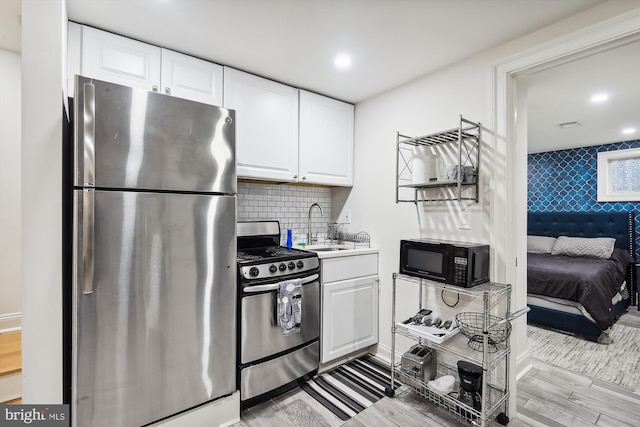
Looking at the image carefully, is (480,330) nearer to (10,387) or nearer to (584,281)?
(584,281)

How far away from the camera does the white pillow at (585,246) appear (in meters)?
4.13

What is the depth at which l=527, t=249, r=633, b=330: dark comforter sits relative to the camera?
3.04 meters

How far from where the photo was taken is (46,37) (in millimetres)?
1302

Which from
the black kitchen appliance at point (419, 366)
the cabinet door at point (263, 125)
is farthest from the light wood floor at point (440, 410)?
the cabinet door at point (263, 125)

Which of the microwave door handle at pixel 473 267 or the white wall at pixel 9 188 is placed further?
the white wall at pixel 9 188

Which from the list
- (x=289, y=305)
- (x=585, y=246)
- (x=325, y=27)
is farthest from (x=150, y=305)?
(x=585, y=246)

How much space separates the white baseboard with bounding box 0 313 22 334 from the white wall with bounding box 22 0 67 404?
135 centimetres

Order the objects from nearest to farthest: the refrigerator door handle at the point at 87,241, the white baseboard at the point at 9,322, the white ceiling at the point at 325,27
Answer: the refrigerator door handle at the point at 87,241
the white ceiling at the point at 325,27
the white baseboard at the point at 9,322

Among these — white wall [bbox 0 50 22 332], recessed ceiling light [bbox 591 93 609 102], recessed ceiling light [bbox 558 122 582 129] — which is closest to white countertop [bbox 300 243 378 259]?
white wall [bbox 0 50 22 332]

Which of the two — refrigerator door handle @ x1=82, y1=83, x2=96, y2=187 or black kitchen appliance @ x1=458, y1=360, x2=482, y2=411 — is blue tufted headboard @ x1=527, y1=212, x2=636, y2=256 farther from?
refrigerator door handle @ x1=82, y1=83, x2=96, y2=187

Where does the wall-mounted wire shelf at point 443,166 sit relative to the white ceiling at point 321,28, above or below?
below

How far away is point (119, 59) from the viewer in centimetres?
184

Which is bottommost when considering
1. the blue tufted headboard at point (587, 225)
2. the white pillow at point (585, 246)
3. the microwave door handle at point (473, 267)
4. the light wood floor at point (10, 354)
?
the light wood floor at point (10, 354)

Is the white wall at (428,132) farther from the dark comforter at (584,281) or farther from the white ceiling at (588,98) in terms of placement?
the dark comforter at (584,281)
